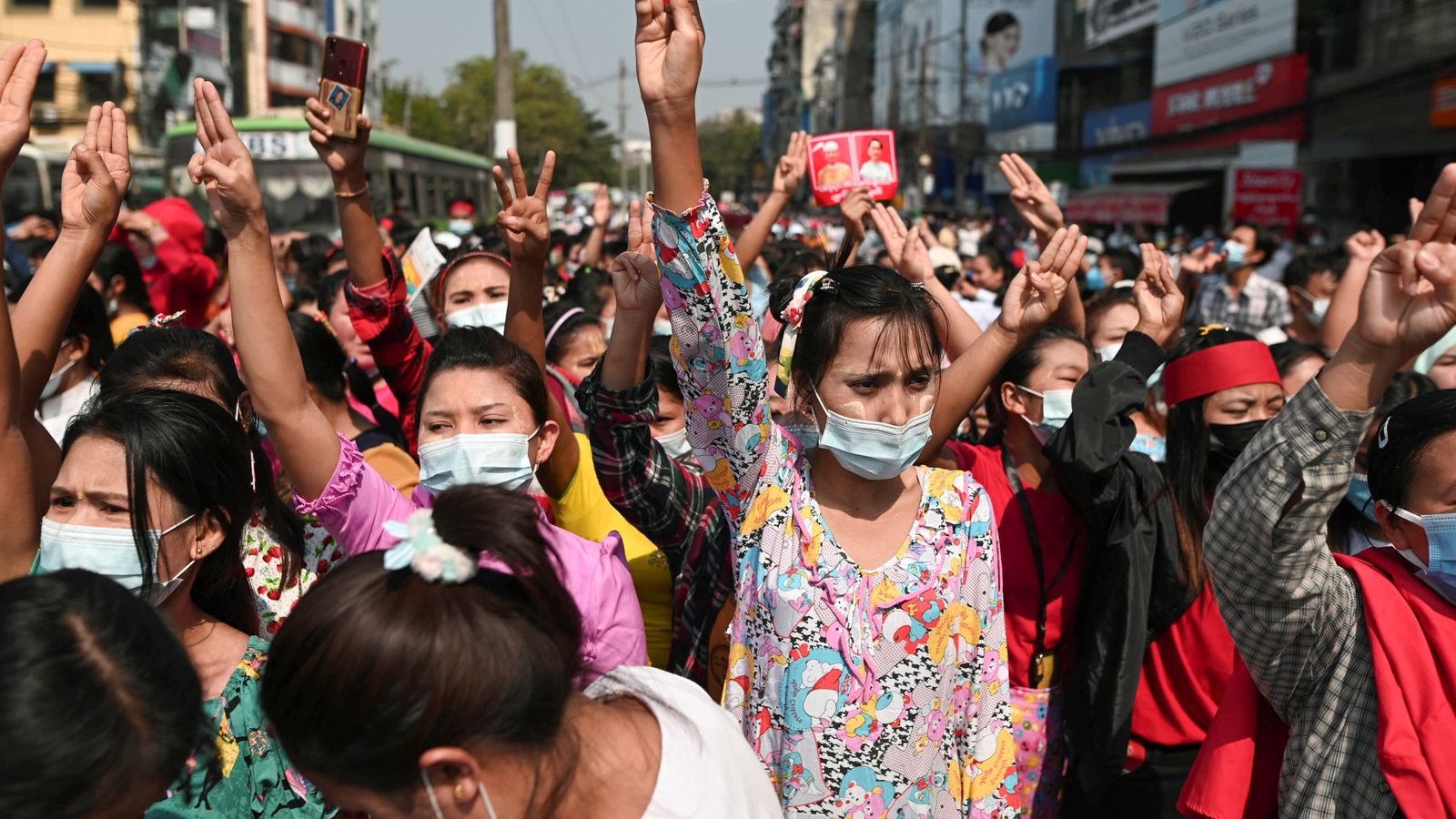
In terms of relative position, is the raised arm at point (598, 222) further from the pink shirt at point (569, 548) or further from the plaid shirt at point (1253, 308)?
the pink shirt at point (569, 548)

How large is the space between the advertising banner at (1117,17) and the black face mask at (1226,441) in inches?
1264

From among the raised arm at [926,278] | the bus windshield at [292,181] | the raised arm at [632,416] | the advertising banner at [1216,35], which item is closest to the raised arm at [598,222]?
the raised arm at [926,278]

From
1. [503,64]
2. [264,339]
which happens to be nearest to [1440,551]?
[264,339]

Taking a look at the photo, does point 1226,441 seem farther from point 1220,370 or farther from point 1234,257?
point 1234,257

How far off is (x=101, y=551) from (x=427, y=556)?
965mm

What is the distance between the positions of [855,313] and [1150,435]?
1799 millimetres

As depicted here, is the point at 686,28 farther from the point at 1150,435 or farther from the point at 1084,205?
the point at 1084,205

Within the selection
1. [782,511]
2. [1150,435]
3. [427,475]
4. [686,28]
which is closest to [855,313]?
[782,511]

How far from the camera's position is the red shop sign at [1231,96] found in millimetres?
24141

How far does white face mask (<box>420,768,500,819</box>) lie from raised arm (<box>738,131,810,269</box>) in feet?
12.8

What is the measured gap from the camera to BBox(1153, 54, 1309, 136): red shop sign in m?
24.1

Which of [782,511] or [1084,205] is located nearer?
[782,511]

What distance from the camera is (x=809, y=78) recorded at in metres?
97.6

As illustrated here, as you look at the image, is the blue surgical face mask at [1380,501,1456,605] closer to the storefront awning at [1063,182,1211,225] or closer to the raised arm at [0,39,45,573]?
the raised arm at [0,39,45,573]
